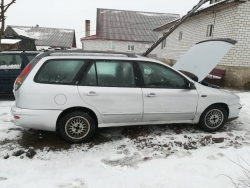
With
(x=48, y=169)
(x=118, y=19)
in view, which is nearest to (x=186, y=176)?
(x=48, y=169)

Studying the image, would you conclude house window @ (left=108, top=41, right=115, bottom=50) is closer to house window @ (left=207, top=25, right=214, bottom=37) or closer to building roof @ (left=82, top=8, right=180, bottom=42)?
building roof @ (left=82, top=8, right=180, bottom=42)

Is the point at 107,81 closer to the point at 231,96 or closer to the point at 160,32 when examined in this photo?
the point at 231,96

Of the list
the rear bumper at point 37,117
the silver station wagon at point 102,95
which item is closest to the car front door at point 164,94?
the silver station wagon at point 102,95

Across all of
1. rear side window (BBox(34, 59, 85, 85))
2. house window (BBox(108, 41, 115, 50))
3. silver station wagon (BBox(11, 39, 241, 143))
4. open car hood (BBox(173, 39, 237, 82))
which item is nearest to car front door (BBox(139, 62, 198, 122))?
silver station wagon (BBox(11, 39, 241, 143))

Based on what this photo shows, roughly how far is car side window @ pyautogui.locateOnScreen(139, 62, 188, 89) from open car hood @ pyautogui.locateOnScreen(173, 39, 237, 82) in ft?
2.83

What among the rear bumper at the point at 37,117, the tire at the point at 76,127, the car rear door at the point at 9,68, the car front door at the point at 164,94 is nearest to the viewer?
the rear bumper at the point at 37,117

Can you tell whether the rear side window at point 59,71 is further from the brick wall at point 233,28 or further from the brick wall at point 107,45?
the brick wall at point 107,45

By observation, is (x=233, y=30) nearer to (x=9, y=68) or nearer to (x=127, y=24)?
(x=9, y=68)

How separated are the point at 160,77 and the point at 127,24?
2917 centimetres

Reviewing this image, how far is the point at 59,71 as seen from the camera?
334cm

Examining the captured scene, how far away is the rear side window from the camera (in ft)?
10.7

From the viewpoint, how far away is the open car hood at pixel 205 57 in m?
4.41

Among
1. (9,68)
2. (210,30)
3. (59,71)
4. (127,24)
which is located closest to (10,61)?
(9,68)

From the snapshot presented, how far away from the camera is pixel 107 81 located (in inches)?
137
